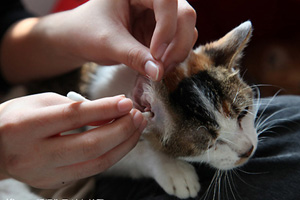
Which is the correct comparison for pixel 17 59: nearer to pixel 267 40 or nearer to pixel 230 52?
pixel 230 52

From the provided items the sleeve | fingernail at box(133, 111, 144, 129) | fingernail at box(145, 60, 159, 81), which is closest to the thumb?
fingernail at box(145, 60, 159, 81)

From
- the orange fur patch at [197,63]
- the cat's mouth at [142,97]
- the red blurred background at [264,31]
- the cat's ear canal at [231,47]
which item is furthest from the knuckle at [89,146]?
the red blurred background at [264,31]

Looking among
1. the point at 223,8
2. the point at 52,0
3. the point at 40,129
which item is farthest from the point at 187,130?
the point at 52,0

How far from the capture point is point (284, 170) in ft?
2.29

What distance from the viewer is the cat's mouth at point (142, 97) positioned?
712 mm

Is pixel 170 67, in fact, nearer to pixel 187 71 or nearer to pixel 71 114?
pixel 187 71

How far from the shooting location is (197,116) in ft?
2.31

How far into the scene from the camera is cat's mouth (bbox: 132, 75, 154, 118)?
2.34ft

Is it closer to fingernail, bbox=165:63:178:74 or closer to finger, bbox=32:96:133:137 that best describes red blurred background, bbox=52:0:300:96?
fingernail, bbox=165:63:178:74

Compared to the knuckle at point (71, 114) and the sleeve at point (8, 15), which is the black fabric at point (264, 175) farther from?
the sleeve at point (8, 15)

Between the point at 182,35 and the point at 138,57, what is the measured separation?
0.42 ft

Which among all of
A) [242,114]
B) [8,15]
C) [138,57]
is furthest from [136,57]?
[8,15]

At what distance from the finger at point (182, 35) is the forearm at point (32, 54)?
0.35 metres

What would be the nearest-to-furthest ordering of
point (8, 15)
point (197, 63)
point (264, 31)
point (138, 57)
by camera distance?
point (138, 57) < point (197, 63) < point (8, 15) < point (264, 31)
